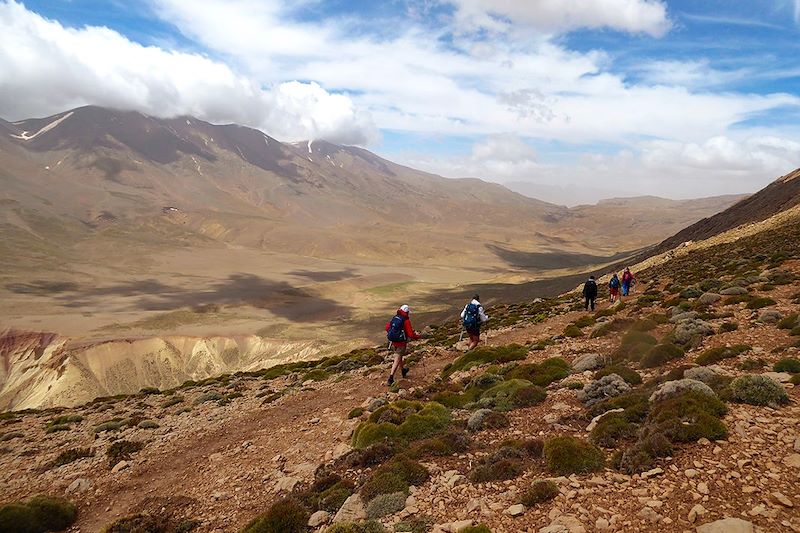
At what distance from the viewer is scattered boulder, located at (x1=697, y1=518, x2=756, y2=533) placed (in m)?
5.39

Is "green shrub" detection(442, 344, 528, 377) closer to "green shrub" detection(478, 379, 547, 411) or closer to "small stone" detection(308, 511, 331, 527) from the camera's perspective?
"green shrub" detection(478, 379, 547, 411)

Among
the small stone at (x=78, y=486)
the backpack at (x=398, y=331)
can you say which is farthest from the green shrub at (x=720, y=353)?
the small stone at (x=78, y=486)

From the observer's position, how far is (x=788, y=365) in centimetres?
1031

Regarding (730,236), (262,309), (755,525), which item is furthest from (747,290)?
(262,309)

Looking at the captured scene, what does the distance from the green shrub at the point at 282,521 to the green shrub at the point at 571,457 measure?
462 cm

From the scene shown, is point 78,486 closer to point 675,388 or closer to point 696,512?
point 696,512

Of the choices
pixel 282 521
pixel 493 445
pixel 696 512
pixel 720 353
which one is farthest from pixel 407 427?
pixel 720 353

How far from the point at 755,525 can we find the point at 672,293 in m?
22.5

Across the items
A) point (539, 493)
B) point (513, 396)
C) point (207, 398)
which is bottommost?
point (207, 398)

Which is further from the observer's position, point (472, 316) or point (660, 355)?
point (472, 316)

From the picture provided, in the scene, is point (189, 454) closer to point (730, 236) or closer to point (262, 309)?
point (730, 236)

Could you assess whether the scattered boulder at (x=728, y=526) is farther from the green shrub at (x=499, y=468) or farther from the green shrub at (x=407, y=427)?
the green shrub at (x=407, y=427)

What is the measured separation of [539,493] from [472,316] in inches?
549

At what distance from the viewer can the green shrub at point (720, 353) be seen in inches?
475
